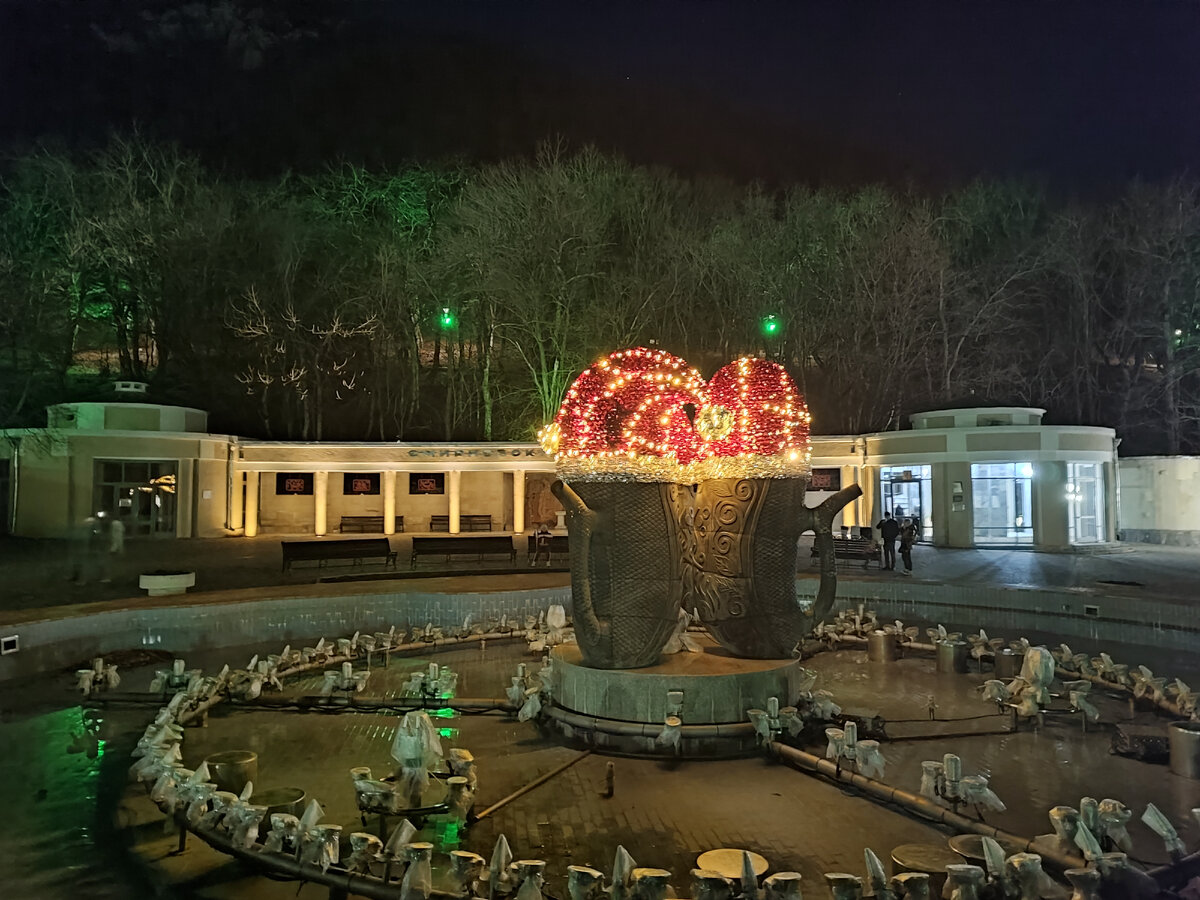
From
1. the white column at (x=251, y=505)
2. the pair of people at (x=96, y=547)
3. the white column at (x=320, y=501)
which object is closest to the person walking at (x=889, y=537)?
the pair of people at (x=96, y=547)

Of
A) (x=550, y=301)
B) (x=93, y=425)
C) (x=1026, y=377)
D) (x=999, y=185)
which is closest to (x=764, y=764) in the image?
(x=93, y=425)

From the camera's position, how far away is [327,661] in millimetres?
11852

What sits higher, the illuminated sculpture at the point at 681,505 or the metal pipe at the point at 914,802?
the illuminated sculpture at the point at 681,505

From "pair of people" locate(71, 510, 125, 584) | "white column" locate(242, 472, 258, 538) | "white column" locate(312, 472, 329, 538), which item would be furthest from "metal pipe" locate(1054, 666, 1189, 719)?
"white column" locate(242, 472, 258, 538)

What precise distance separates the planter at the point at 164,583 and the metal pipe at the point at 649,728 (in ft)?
35.7

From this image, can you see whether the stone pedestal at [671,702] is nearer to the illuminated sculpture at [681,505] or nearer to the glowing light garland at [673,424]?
the illuminated sculpture at [681,505]

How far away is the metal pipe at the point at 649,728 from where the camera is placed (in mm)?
8172

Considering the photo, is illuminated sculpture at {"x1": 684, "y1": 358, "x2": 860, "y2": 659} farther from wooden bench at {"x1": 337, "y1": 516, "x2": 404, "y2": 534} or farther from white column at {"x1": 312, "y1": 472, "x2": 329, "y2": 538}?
white column at {"x1": 312, "y1": 472, "x2": 329, "y2": 538}

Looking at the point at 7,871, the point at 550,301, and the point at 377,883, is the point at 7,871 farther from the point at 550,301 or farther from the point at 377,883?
the point at 550,301

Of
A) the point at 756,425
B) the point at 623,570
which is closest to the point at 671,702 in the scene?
the point at 623,570

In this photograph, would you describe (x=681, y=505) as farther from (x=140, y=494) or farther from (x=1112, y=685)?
(x=140, y=494)

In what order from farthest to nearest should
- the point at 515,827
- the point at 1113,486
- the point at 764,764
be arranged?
the point at 1113,486, the point at 764,764, the point at 515,827

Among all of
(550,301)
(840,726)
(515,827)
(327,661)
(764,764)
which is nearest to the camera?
(515,827)

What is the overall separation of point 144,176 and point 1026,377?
40.2 meters
